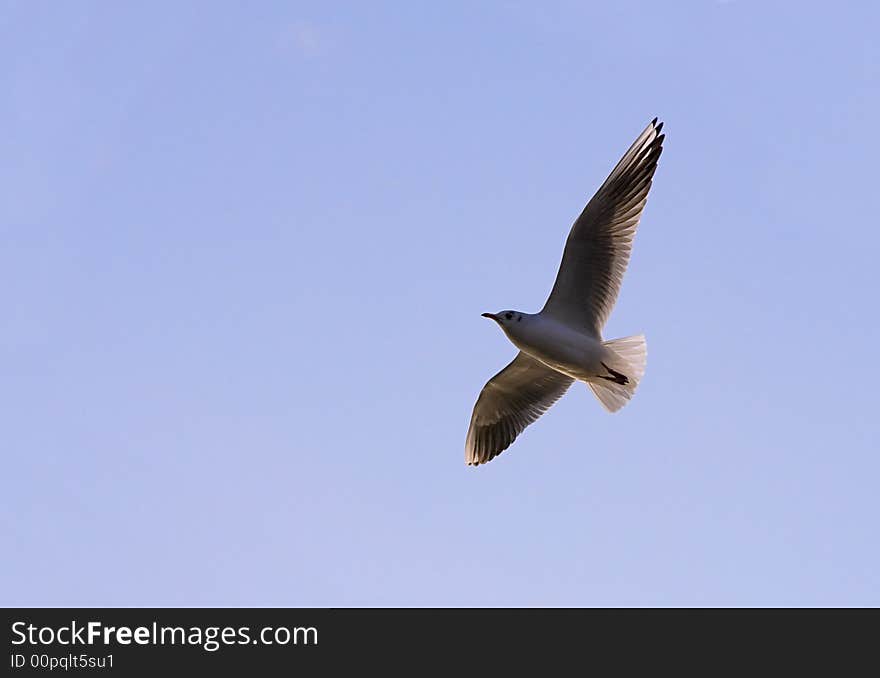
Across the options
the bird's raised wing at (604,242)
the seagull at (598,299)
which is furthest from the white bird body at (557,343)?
the bird's raised wing at (604,242)

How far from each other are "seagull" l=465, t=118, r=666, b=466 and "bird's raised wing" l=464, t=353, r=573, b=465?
0.32 metres

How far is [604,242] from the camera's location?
8.53 m

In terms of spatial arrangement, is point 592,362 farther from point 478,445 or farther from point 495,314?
point 478,445

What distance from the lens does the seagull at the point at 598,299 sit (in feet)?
27.5

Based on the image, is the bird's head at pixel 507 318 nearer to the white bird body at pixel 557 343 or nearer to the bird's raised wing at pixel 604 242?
the white bird body at pixel 557 343

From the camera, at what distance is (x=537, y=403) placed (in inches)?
387

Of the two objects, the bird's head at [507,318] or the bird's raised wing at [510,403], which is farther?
the bird's raised wing at [510,403]

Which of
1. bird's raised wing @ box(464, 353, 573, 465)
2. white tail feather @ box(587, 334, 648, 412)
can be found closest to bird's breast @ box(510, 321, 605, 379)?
white tail feather @ box(587, 334, 648, 412)

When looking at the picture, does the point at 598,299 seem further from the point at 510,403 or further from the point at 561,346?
the point at 510,403

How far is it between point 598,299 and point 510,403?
5.03 ft
